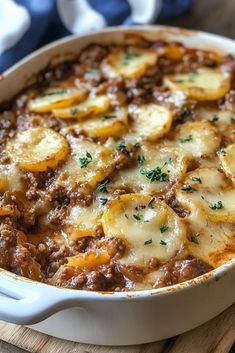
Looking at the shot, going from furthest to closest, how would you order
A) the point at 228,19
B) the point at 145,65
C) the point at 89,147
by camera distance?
1. the point at 228,19
2. the point at 145,65
3. the point at 89,147

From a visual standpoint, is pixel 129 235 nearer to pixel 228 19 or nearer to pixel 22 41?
pixel 22 41

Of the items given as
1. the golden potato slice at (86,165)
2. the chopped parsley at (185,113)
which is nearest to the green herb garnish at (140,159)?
the golden potato slice at (86,165)

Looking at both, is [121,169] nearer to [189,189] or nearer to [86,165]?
[86,165]

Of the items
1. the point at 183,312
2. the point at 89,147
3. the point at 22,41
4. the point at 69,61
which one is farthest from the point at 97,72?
the point at 183,312

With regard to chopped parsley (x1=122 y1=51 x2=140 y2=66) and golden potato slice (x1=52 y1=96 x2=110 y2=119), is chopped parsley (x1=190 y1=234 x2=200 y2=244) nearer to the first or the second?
golden potato slice (x1=52 y1=96 x2=110 y2=119)

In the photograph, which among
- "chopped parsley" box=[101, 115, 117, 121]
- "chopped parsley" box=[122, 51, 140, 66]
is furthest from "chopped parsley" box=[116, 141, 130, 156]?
"chopped parsley" box=[122, 51, 140, 66]

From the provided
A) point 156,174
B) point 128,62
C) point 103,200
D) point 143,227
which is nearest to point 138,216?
point 143,227

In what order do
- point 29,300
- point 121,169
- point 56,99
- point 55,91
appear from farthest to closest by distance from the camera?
point 55,91 < point 56,99 < point 121,169 < point 29,300
